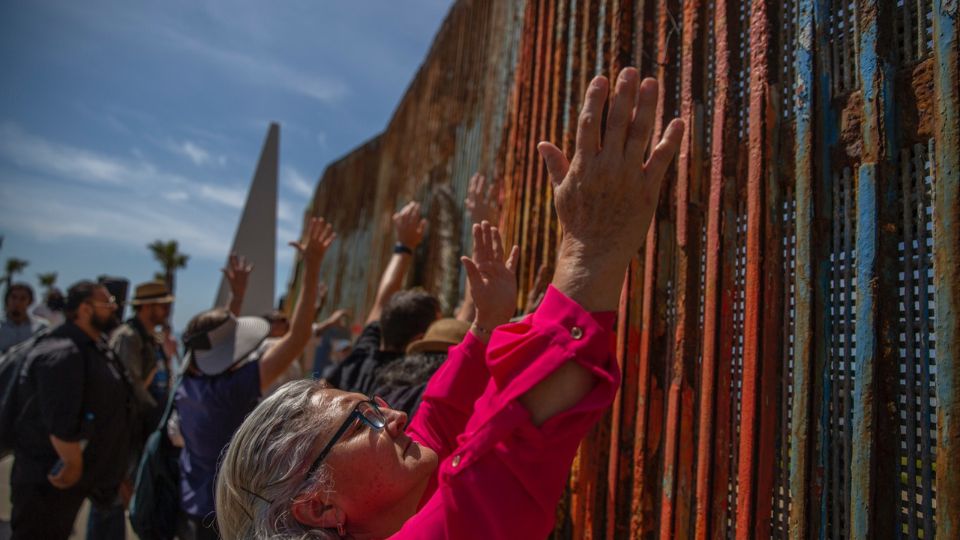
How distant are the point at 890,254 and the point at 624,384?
3.52 ft

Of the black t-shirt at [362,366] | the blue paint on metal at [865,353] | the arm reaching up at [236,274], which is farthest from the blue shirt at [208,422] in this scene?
the blue paint on metal at [865,353]

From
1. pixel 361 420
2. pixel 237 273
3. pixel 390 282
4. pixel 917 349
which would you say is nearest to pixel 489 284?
pixel 361 420

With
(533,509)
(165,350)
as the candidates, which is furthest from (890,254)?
(165,350)

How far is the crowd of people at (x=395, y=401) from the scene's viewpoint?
1095 mm

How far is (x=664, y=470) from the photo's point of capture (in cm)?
208

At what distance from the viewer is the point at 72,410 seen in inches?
143

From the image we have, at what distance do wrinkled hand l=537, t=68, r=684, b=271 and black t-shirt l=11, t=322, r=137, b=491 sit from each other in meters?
3.63

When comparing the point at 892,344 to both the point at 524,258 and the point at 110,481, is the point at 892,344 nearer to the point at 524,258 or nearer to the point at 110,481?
the point at 524,258

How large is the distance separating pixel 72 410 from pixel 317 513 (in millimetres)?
3023

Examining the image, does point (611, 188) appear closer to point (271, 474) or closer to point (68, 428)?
point (271, 474)

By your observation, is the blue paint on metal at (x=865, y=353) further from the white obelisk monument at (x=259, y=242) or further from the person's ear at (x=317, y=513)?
the white obelisk monument at (x=259, y=242)

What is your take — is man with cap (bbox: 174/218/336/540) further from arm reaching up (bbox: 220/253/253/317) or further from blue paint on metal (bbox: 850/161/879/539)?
blue paint on metal (bbox: 850/161/879/539)

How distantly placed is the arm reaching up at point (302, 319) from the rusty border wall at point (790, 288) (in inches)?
59.8

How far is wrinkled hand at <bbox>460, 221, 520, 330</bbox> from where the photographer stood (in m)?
1.88
